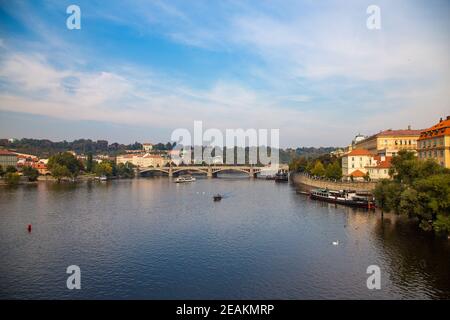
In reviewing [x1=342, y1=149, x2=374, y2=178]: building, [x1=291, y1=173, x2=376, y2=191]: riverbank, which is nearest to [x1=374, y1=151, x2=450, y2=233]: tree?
[x1=291, y1=173, x2=376, y2=191]: riverbank

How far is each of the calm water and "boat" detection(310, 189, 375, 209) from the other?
3.95m

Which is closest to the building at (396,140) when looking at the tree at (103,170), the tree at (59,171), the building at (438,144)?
the building at (438,144)

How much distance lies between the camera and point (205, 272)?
778 inches

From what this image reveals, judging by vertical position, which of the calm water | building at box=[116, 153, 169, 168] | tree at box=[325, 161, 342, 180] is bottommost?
the calm water

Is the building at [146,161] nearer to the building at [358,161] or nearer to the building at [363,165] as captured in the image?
the building at [363,165]

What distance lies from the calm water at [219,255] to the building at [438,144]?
1077 cm

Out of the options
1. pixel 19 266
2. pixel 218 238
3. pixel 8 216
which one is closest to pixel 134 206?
pixel 8 216

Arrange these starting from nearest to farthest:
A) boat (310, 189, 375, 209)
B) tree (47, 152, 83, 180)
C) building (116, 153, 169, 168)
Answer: boat (310, 189, 375, 209), tree (47, 152, 83, 180), building (116, 153, 169, 168)

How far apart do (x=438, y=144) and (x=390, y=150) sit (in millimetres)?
21639

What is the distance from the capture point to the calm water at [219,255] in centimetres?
1758

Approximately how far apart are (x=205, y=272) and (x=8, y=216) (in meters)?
23.7

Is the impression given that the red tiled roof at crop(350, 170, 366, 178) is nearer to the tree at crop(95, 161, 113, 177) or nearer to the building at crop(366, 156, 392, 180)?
the building at crop(366, 156, 392, 180)

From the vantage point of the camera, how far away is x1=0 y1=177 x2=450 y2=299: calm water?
17.6 m
